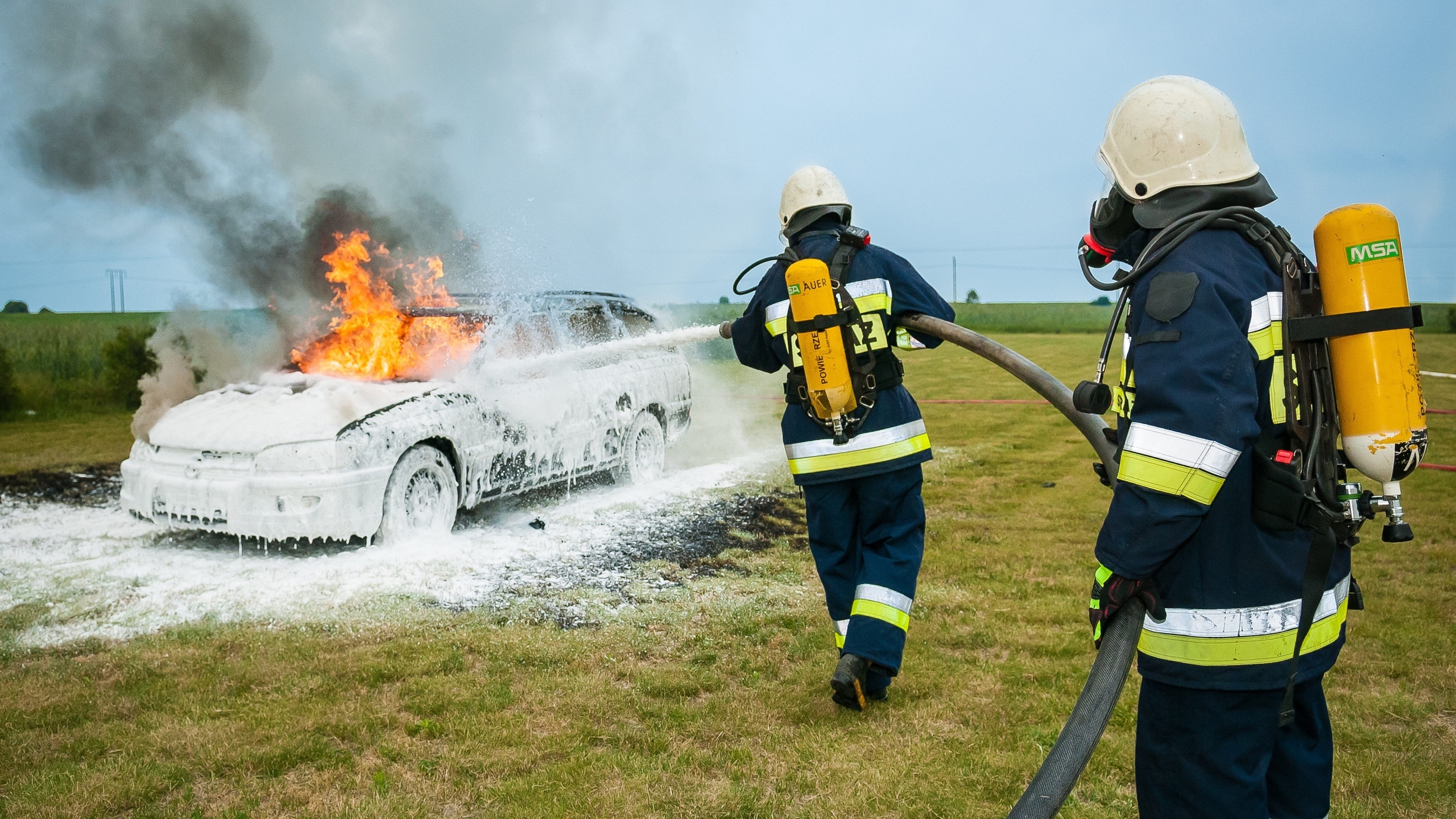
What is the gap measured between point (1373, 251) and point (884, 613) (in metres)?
2.21

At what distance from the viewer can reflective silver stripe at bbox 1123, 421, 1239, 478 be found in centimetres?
194

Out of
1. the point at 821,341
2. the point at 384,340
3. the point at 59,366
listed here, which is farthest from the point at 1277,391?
the point at 59,366

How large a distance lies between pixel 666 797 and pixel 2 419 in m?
14.4

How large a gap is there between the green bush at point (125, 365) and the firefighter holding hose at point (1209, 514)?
618 inches

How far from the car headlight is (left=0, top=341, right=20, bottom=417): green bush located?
1093 centimetres

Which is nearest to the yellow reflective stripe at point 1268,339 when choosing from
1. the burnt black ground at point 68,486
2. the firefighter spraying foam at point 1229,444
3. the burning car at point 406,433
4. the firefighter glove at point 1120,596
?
the firefighter spraying foam at point 1229,444

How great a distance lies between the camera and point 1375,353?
6.59 feet

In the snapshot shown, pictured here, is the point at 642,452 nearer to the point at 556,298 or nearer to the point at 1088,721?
the point at 556,298

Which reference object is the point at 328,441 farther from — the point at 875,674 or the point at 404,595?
the point at 875,674

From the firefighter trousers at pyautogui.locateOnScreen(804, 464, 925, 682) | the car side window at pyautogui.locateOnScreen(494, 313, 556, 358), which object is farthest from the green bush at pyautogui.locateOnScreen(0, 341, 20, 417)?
the firefighter trousers at pyautogui.locateOnScreen(804, 464, 925, 682)

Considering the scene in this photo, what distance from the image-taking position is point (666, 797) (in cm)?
312

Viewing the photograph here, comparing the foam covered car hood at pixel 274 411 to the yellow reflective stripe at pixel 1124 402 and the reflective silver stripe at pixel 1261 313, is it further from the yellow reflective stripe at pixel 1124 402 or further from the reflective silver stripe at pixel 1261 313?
the reflective silver stripe at pixel 1261 313

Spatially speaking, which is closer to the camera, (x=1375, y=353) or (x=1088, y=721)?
(x=1375, y=353)

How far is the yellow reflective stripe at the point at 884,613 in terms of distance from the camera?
3.72 m
